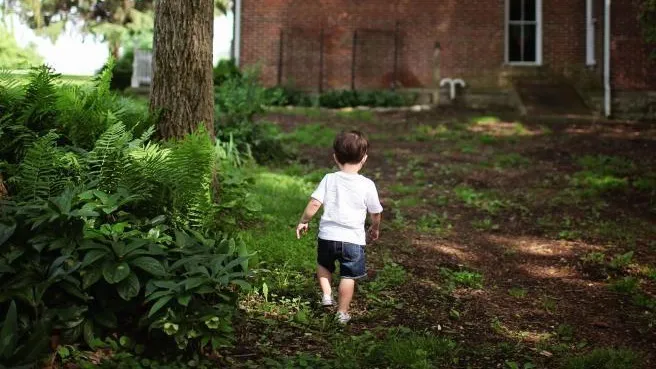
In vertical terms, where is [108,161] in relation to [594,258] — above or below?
above

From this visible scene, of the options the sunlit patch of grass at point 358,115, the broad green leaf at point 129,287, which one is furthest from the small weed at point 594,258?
the sunlit patch of grass at point 358,115

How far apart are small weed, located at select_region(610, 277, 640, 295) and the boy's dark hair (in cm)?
262

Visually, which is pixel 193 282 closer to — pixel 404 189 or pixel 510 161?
pixel 404 189

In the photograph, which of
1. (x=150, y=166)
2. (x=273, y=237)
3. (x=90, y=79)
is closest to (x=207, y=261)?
(x=150, y=166)

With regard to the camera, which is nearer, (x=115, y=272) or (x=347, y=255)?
(x=115, y=272)

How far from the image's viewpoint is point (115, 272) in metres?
3.39

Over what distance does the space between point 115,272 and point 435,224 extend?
4.66m

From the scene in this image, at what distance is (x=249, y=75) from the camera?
35.5ft

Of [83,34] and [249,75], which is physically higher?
[83,34]

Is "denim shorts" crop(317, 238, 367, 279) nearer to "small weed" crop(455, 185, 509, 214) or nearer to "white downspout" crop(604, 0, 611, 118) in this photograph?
Answer: "small weed" crop(455, 185, 509, 214)

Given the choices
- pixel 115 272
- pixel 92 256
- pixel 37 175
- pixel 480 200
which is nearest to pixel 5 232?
pixel 92 256

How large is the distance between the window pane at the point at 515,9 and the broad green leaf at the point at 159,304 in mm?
17775

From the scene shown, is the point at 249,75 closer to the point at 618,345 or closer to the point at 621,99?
the point at 618,345

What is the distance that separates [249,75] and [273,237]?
5.45 meters
